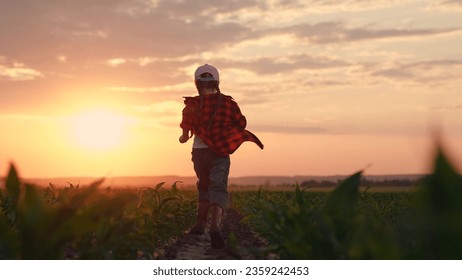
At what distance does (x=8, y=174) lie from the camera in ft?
11.7

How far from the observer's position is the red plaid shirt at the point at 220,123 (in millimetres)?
7070

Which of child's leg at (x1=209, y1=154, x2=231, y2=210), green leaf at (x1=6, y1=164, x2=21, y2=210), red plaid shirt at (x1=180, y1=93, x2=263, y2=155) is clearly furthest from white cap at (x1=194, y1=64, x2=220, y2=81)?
green leaf at (x1=6, y1=164, x2=21, y2=210)

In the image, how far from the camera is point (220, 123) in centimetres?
709

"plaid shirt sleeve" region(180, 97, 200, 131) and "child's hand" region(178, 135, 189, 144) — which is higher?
"plaid shirt sleeve" region(180, 97, 200, 131)

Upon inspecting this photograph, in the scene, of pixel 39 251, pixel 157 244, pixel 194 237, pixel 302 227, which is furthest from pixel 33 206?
pixel 194 237

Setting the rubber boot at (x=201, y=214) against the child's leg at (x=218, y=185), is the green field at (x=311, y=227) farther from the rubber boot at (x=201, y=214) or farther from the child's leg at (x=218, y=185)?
the rubber boot at (x=201, y=214)

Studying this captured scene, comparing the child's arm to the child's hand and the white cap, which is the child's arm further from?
the white cap

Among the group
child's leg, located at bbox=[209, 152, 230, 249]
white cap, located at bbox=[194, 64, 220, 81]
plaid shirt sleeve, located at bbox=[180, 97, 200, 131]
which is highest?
white cap, located at bbox=[194, 64, 220, 81]

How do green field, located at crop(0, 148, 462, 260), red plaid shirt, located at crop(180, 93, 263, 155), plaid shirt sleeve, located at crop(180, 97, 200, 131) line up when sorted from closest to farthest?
1. green field, located at crop(0, 148, 462, 260)
2. red plaid shirt, located at crop(180, 93, 263, 155)
3. plaid shirt sleeve, located at crop(180, 97, 200, 131)

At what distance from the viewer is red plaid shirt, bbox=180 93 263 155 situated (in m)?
7.07

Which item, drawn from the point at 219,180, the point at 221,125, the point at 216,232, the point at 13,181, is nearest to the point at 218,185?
the point at 219,180

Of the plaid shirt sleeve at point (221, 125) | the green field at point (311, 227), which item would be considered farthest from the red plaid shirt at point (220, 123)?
the green field at point (311, 227)
